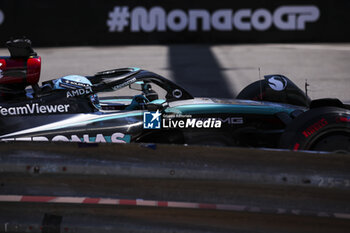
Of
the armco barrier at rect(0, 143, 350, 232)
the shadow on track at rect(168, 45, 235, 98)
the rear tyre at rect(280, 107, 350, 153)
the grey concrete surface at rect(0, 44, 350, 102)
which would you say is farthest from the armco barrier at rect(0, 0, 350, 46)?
the armco barrier at rect(0, 143, 350, 232)

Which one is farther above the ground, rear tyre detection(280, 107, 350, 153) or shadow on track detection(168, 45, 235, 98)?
rear tyre detection(280, 107, 350, 153)

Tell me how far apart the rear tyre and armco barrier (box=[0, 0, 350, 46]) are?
474 inches

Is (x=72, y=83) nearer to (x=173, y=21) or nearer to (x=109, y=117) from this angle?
(x=109, y=117)

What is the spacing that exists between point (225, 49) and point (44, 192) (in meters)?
12.1

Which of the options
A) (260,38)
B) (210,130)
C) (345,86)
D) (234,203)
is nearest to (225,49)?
(260,38)

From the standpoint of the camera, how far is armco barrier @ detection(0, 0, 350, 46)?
607 inches

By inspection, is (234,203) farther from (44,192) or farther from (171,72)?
(171,72)

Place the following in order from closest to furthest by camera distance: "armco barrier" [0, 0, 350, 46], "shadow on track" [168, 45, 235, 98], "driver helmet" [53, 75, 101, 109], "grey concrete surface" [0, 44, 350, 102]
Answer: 1. "driver helmet" [53, 75, 101, 109]
2. "shadow on track" [168, 45, 235, 98]
3. "grey concrete surface" [0, 44, 350, 102]
4. "armco barrier" [0, 0, 350, 46]

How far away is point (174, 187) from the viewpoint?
120 inches

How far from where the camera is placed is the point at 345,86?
948cm

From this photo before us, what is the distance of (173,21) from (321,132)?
12329 millimetres

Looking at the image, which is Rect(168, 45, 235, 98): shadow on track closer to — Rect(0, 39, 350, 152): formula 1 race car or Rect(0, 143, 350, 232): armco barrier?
Rect(0, 39, 350, 152): formula 1 race car

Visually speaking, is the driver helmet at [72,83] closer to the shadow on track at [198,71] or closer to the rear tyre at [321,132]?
the rear tyre at [321,132]

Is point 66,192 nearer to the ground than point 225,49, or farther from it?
farther from it
